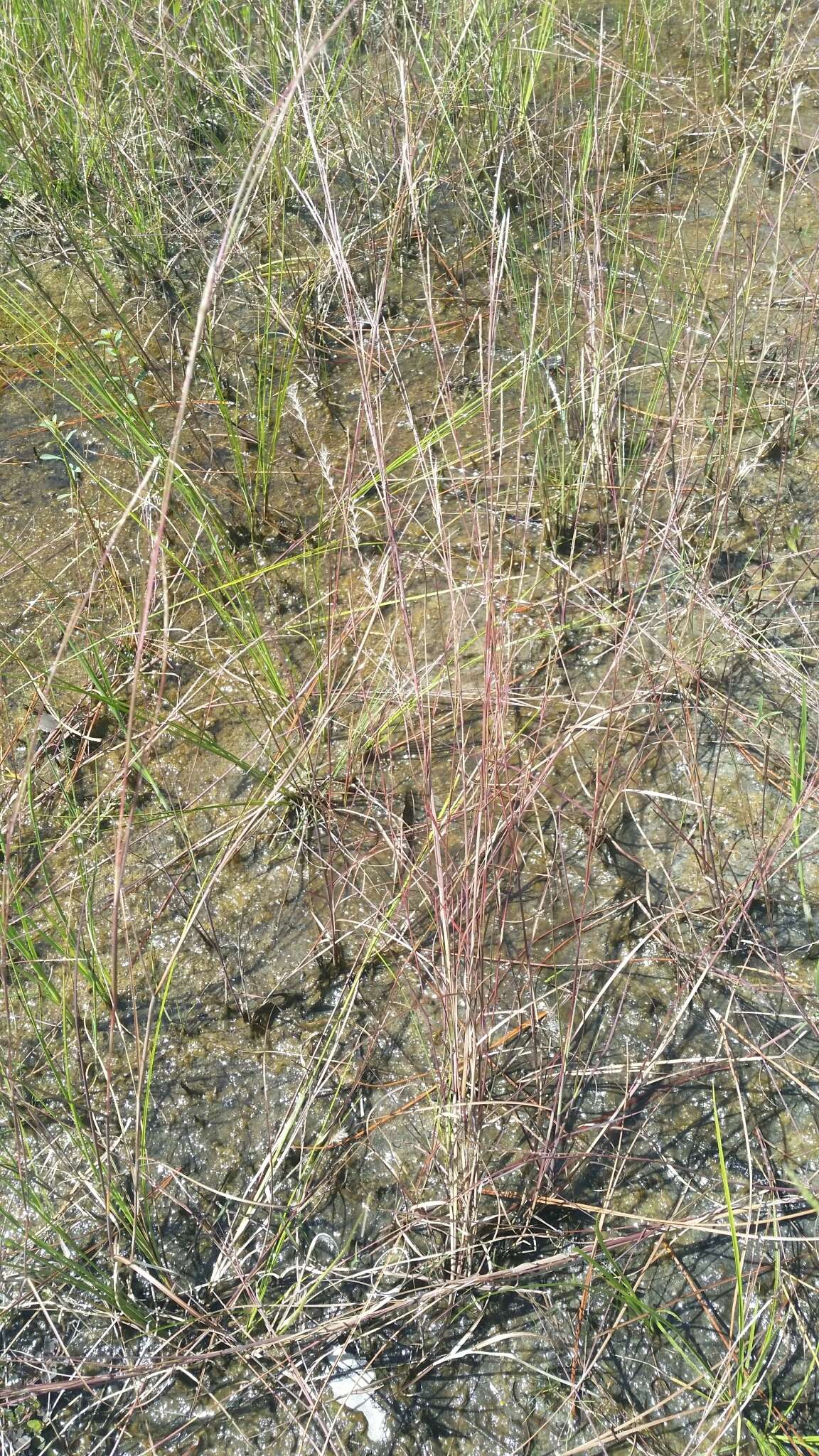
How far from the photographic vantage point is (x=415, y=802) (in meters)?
1.69

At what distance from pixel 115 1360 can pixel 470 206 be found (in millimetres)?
2530

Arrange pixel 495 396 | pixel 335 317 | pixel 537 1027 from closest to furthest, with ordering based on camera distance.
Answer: pixel 537 1027
pixel 495 396
pixel 335 317

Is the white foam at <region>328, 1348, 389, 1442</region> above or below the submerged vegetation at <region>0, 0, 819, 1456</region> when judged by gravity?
below

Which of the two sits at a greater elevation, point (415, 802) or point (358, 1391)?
point (415, 802)

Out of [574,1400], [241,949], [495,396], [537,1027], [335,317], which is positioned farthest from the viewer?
[335,317]

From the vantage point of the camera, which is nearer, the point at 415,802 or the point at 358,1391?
the point at 358,1391

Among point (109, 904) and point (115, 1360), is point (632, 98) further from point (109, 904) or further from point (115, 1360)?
point (115, 1360)

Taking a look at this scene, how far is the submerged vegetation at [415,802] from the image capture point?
1224 millimetres

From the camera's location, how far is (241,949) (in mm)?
1597

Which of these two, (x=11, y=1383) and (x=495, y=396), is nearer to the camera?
(x=11, y=1383)

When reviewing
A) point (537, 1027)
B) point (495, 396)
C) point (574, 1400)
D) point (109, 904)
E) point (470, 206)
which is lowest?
point (574, 1400)

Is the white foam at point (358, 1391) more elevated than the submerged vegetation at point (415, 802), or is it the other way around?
Answer: the submerged vegetation at point (415, 802)

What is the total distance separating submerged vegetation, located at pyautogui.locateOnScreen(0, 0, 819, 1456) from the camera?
122cm

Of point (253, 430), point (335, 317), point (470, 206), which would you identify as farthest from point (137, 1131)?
point (470, 206)
